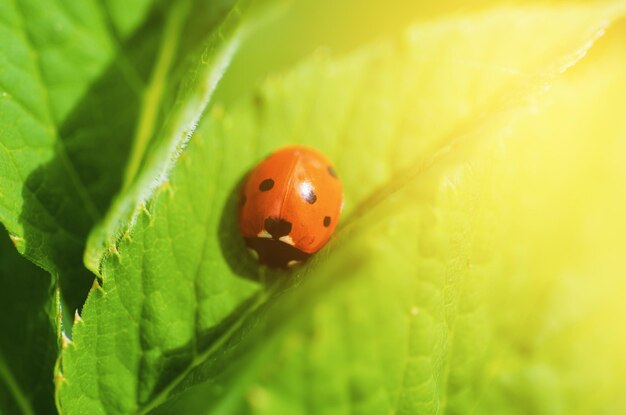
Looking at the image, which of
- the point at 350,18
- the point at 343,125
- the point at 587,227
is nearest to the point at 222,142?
the point at 343,125

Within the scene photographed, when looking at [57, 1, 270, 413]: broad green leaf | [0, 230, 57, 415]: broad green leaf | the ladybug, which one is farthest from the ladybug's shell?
[0, 230, 57, 415]: broad green leaf

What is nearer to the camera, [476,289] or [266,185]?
[476,289]

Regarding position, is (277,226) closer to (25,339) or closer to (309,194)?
(309,194)

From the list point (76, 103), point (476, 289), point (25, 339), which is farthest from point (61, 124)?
point (476, 289)

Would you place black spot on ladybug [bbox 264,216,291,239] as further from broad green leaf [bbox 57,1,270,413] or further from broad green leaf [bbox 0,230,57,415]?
broad green leaf [bbox 0,230,57,415]

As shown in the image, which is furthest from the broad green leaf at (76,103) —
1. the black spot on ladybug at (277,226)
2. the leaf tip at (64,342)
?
the black spot on ladybug at (277,226)
